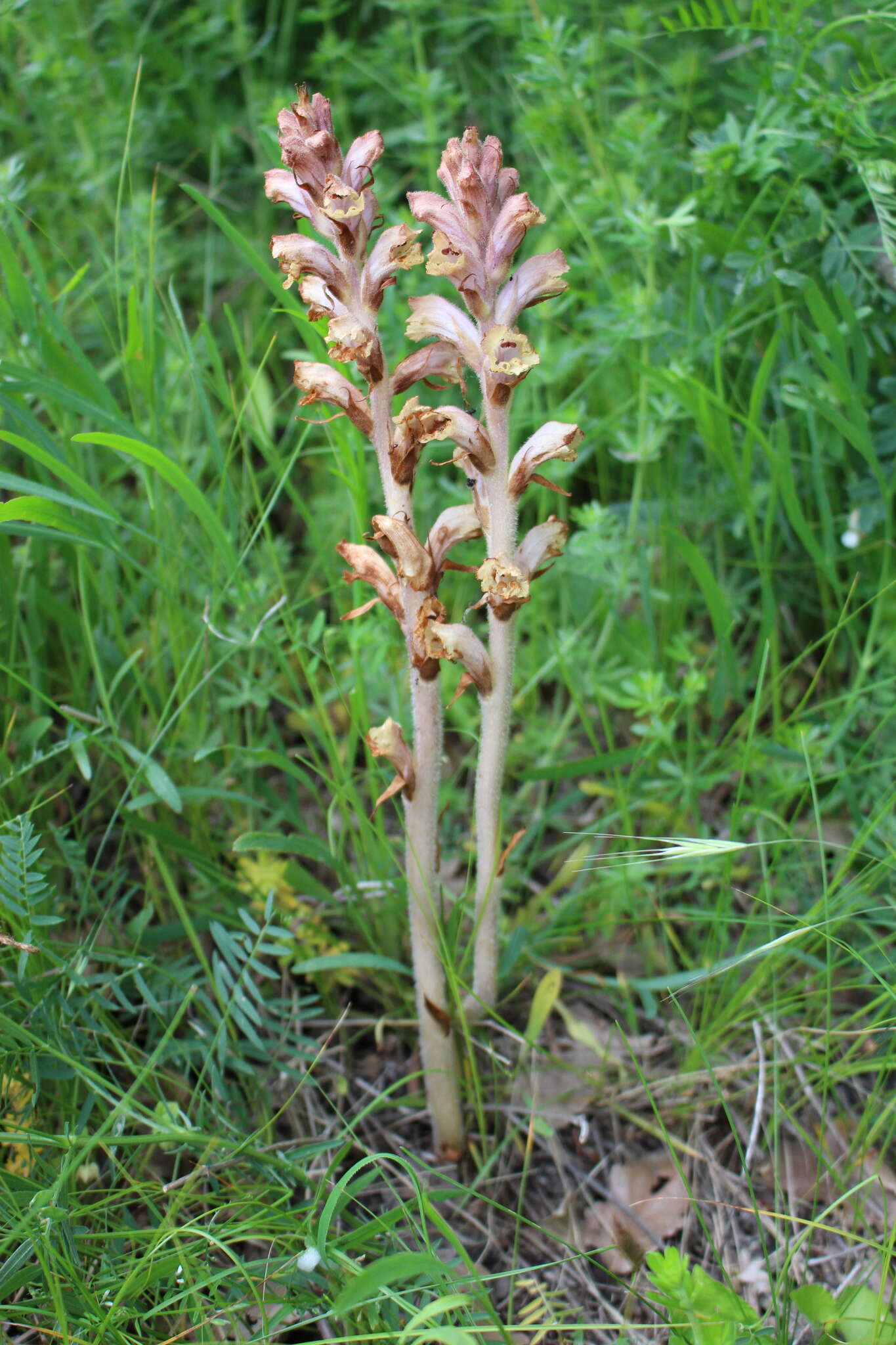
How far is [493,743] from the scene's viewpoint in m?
1.87

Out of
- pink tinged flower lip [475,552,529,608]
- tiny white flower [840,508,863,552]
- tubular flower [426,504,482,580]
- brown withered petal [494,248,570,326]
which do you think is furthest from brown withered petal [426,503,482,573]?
tiny white flower [840,508,863,552]

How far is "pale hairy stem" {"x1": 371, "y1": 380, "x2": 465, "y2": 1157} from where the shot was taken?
171 cm

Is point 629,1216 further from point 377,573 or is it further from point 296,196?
point 296,196

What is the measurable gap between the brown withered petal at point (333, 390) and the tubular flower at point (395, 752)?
535 mm

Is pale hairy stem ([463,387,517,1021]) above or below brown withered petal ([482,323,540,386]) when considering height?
below

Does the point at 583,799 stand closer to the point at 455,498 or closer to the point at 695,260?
the point at 455,498

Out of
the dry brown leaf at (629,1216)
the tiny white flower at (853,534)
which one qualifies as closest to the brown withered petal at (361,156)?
the tiny white flower at (853,534)

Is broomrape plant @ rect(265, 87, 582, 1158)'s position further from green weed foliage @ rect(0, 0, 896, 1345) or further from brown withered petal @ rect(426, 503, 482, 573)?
green weed foliage @ rect(0, 0, 896, 1345)

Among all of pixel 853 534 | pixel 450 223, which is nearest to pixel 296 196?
pixel 450 223

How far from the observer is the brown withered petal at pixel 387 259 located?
1608 millimetres

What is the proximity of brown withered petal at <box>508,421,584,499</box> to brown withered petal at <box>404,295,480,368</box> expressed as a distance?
0.16 meters

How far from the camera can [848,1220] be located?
6.70ft

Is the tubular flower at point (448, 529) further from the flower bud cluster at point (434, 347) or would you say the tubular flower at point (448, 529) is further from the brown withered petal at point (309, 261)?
the brown withered petal at point (309, 261)

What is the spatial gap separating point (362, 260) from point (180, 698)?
125cm
